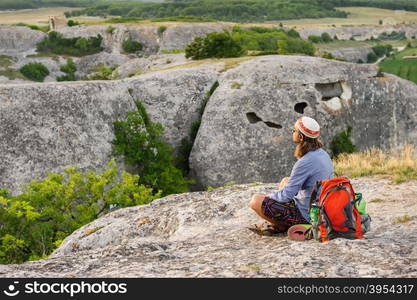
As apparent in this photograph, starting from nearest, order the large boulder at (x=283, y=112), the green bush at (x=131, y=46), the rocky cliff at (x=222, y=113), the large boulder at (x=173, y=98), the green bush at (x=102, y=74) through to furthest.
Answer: the rocky cliff at (x=222, y=113) → the large boulder at (x=283, y=112) → the large boulder at (x=173, y=98) → the green bush at (x=102, y=74) → the green bush at (x=131, y=46)

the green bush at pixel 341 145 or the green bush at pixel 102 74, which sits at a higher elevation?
the green bush at pixel 102 74

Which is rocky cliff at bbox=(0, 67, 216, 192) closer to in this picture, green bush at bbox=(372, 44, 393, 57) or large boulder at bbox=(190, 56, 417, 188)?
large boulder at bbox=(190, 56, 417, 188)

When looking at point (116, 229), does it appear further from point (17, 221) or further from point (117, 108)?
point (117, 108)

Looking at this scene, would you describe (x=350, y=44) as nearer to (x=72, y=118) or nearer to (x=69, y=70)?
Answer: (x=69, y=70)

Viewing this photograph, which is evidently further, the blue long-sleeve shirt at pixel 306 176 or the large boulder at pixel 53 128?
the large boulder at pixel 53 128

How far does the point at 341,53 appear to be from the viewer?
485ft

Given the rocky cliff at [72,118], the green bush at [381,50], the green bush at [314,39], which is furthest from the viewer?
the green bush at [381,50]

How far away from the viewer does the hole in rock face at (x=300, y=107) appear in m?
34.8

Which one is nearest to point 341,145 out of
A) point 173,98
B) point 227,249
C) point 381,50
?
point 173,98

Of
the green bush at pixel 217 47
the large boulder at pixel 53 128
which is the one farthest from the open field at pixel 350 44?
the large boulder at pixel 53 128

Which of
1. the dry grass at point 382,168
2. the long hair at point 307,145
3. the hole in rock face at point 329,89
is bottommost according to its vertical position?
the hole in rock face at point 329,89

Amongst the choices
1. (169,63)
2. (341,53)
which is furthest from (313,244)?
(341,53)

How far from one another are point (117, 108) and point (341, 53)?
407 feet

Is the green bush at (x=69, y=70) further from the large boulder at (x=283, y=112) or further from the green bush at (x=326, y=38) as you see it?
the green bush at (x=326, y=38)
